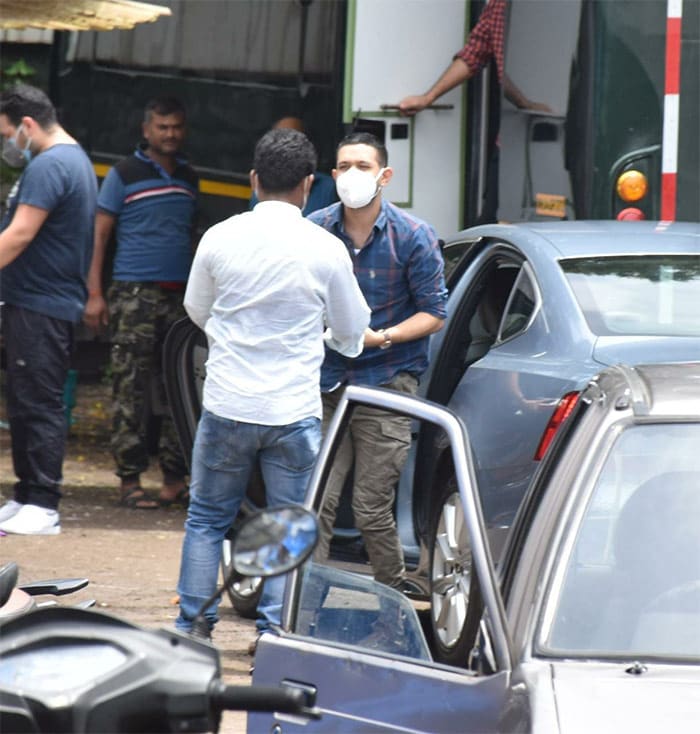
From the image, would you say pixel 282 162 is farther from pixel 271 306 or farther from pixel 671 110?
pixel 671 110

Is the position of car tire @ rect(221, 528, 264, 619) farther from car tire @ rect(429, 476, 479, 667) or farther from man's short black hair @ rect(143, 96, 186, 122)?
man's short black hair @ rect(143, 96, 186, 122)

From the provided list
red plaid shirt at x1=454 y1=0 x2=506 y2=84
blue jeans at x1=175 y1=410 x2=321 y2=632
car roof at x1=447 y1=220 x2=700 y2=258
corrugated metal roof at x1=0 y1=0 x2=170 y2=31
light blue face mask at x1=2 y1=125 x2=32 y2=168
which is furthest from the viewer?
red plaid shirt at x1=454 y1=0 x2=506 y2=84

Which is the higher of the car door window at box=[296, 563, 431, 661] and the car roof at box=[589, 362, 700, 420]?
the car roof at box=[589, 362, 700, 420]

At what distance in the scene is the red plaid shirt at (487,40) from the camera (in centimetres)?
855

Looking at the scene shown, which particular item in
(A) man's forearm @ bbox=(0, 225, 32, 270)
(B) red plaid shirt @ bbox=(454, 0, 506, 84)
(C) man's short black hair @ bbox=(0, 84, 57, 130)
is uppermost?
(B) red plaid shirt @ bbox=(454, 0, 506, 84)

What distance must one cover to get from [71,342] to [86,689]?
601 cm

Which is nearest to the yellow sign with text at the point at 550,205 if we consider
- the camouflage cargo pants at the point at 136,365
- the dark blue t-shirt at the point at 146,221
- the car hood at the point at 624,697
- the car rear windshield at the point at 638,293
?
the dark blue t-shirt at the point at 146,221

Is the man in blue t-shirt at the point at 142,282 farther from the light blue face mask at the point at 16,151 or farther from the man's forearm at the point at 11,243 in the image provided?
the man's forearm at the point at 11,243

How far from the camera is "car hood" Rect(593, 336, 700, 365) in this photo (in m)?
5.11

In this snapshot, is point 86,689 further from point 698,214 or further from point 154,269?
point 154,269

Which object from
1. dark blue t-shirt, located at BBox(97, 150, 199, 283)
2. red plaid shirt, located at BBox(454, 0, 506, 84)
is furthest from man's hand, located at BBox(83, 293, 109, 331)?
red plaid shirt, located at BBox(454, 0, 506, 84)

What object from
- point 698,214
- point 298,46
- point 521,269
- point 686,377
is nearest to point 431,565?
point 521,269

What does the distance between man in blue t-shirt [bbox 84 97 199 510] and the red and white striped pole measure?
2526mm

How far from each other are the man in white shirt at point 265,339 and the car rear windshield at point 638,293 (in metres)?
0.74
